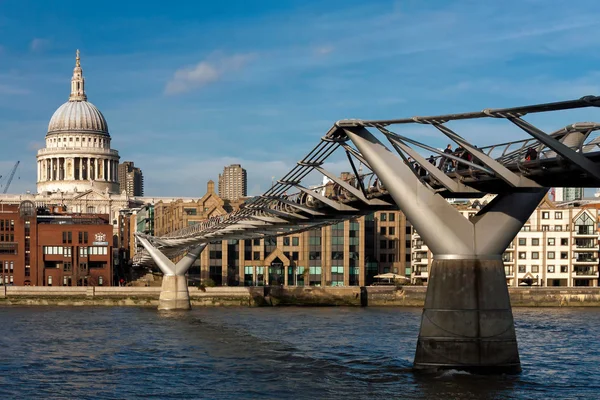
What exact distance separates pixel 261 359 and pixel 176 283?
47.3 m

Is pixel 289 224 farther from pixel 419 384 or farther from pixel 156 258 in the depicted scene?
pixel 156 258

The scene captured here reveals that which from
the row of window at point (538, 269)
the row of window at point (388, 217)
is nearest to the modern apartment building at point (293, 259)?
the row of window at point (388, 217)

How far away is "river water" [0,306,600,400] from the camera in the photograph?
133 ft

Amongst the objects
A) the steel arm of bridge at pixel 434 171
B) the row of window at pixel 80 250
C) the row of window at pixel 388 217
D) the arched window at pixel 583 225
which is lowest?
the row of window at pixel 80 250

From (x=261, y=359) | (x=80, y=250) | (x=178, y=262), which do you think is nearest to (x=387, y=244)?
(x=80, y=250)

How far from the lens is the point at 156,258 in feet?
326

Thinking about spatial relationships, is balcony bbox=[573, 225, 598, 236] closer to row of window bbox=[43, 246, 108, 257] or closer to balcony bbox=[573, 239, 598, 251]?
balcony bbox=[573, 239, 598, 251]

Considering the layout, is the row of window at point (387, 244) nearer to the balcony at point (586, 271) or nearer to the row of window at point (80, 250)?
the balcony at point (586, 271)

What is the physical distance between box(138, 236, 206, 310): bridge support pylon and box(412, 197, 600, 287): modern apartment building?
36.4m

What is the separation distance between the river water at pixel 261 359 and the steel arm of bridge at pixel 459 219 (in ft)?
14.7

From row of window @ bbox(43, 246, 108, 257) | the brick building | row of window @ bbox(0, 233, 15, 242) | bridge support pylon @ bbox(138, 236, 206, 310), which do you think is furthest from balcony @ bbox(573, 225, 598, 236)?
row of window @ bbox(0, 233, 15, 242)

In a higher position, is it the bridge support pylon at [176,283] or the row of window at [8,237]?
the row of window at [8,237]

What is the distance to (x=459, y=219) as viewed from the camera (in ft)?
135

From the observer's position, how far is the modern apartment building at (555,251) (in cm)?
12256
